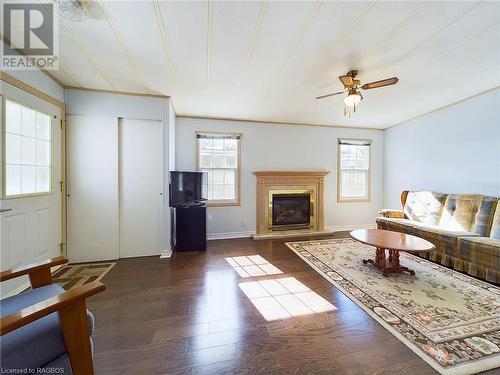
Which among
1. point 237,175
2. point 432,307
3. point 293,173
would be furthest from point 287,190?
point 432,307

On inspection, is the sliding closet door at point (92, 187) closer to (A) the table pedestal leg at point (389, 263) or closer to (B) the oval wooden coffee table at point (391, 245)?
(B) the oval wooden coffee table at point (391, 245)

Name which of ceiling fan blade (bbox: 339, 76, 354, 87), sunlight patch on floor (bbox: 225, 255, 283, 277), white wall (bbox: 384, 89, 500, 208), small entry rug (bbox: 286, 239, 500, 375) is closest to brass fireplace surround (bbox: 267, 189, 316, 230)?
sunlight patch on floor (bbox: 225, 255, 283, 277)

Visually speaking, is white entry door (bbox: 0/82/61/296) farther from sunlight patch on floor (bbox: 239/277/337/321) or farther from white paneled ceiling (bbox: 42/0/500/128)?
sunlight patch on floor (bbox: 239/277/337/321)

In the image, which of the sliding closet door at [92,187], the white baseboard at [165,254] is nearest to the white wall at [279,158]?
the white baseboard at [165,254]

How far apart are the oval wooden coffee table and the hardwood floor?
2.70ft

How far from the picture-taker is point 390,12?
5.43ft

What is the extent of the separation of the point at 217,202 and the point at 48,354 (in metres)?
3.34

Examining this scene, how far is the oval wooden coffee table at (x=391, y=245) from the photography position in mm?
2371

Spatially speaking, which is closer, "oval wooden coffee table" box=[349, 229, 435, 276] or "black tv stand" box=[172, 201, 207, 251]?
"oval wooden coffee table" box=[349, 229, 435, 276]

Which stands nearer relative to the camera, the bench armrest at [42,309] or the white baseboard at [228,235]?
the bench armrest at [42,309]

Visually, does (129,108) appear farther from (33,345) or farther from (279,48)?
(33,345)

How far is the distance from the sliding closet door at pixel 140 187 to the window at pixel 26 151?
0.81m

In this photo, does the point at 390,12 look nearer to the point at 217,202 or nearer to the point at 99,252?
the point at 217,202

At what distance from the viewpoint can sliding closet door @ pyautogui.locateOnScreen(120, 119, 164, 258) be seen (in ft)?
10.1
